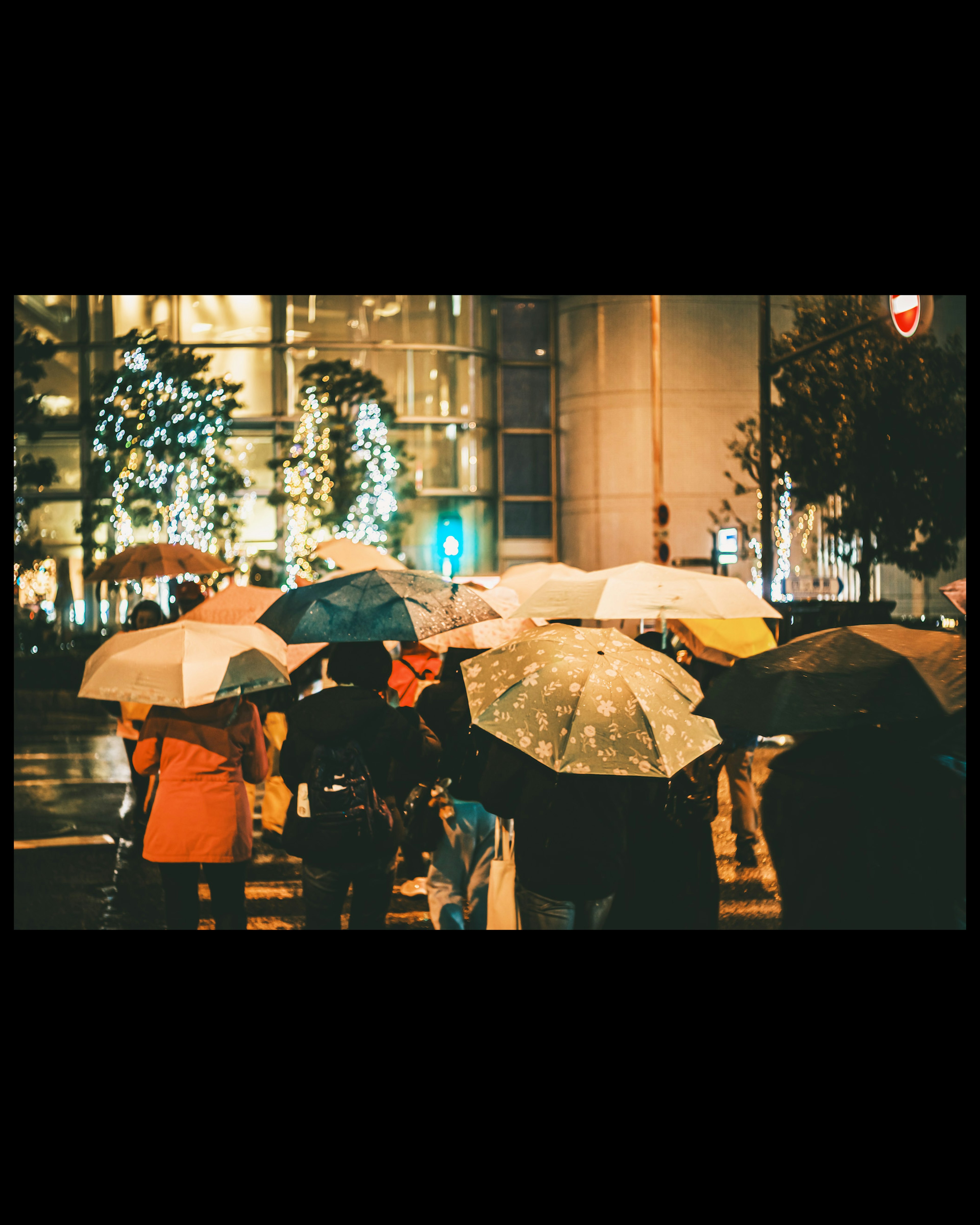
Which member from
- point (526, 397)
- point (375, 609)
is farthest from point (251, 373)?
point (375, 609)

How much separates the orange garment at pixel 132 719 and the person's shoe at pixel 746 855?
4332 millimetres

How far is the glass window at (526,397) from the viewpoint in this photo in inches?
1270

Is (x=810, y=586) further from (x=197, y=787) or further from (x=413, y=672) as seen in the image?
(x=197, y=787)

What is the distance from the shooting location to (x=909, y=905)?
3.58 m

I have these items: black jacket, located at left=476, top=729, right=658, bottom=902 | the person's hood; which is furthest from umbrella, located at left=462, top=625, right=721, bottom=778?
the person's hood

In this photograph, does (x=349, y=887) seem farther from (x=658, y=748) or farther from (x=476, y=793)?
(x=658, y=748)

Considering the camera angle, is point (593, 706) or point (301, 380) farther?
point (301, 380)

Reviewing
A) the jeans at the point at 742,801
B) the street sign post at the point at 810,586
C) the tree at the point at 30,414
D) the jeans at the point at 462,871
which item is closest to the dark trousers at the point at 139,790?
the jeans at the point at 462,871

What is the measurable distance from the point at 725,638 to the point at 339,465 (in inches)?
627

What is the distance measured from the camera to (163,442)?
21266 millimetres

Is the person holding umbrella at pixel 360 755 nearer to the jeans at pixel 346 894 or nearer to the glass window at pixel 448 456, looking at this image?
the jeans at pixel 346 894

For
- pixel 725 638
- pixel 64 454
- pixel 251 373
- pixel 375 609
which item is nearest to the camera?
pixel 375 609

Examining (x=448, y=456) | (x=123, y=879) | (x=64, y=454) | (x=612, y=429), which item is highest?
(x=612, y=429)
